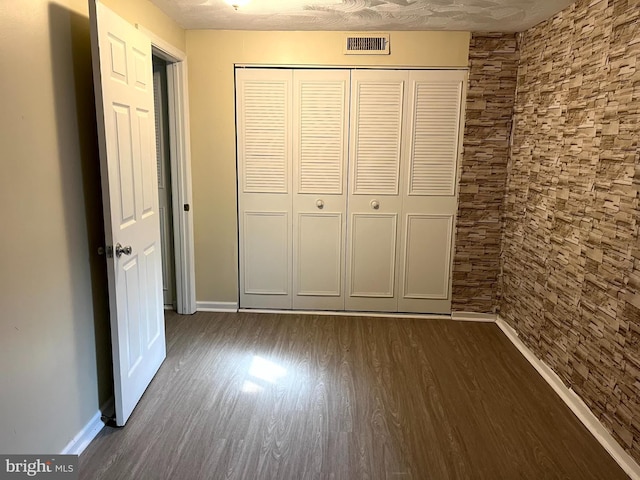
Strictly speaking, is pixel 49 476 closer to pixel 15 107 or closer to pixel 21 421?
pixel 21 421

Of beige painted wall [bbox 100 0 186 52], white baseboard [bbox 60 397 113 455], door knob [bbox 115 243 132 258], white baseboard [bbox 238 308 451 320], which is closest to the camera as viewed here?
white baseboard [bbox 60 397 113 455]

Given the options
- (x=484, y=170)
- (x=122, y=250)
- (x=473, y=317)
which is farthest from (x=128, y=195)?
(x=473, y=317)

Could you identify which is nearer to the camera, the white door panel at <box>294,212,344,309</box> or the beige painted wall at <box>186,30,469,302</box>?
the beige painted wall at <box>186,30,469,302</box>

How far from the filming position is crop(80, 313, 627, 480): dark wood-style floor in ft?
6.80

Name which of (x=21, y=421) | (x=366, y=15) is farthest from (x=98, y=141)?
(x=366, y=15)

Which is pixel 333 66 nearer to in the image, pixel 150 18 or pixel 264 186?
pixel 264 186

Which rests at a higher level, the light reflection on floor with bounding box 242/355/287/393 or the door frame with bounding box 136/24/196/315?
the door frame with bounding box 136/24/196/315

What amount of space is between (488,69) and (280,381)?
2.75 meters

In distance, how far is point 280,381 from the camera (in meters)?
2.80

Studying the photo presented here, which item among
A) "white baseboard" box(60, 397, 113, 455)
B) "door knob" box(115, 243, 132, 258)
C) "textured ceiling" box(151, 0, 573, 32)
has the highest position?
"textured ceiling" box(151, 0, 573, 32)

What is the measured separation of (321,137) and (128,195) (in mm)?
1758

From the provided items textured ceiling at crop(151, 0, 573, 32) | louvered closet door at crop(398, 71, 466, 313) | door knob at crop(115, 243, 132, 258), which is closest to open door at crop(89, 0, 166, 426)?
door knob at crop(115, 243, 132, 258)

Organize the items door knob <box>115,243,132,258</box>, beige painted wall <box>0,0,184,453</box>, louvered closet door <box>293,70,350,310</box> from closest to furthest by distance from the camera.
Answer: beige painted wall <box>0,0,184,453</box> < door knob <box>115,243,132,258</box> < louvered closet door <box>293,70,350,310</box>

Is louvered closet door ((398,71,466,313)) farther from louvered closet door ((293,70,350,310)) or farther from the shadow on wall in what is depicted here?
the shadow on wall
